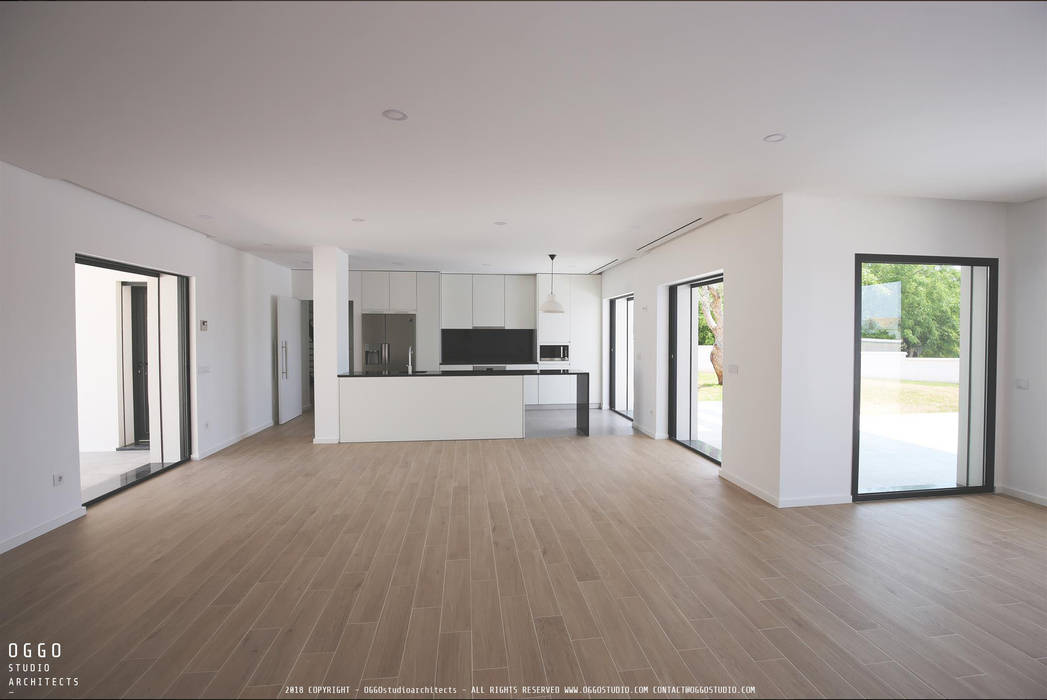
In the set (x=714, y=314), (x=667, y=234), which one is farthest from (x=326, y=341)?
(x=714, y=314)

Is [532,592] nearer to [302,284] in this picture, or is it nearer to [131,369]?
[131,369]

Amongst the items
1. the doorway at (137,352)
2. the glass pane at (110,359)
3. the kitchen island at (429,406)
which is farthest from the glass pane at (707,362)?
the doorway at (137,352)

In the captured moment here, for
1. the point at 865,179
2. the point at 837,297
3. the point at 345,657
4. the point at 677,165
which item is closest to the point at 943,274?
the point at 837,297

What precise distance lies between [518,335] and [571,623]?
23.3ft

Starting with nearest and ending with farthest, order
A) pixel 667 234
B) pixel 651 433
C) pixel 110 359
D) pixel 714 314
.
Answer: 1. pixel 667 234
2. pixel 110 359
3. pixel 651 433
4. pixel 714 314

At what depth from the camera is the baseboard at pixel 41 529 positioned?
3137 mm

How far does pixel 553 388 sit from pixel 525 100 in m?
7.15

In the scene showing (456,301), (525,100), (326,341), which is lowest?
(326,341)

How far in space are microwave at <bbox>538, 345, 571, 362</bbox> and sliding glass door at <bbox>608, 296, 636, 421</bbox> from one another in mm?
857

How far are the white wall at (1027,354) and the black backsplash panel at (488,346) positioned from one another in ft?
21.2

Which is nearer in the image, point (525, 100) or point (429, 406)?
point (525, 100)

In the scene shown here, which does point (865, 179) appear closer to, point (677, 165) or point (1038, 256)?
point (677, 165)

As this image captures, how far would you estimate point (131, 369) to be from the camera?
19.3ft

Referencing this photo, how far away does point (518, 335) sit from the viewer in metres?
9.23
